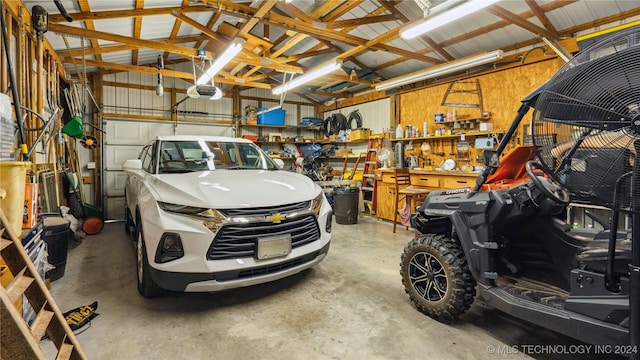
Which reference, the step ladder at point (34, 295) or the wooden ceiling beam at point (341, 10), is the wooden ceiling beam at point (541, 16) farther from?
the step ladder at point (34, 295)

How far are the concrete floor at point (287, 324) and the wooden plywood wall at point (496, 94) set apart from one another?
385cm

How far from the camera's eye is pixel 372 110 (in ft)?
26.8

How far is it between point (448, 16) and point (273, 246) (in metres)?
2.94

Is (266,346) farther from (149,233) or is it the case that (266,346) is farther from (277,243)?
(149,233)

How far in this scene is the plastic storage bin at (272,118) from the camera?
883 cm

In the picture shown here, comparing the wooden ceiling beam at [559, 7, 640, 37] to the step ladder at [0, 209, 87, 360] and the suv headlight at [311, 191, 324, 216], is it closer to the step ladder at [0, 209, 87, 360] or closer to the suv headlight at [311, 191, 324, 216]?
the suv headlight at [311, 191, 324, 216]

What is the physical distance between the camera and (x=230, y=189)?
246cm

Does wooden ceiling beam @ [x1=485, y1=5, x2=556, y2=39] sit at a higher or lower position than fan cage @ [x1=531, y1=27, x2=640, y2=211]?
higher

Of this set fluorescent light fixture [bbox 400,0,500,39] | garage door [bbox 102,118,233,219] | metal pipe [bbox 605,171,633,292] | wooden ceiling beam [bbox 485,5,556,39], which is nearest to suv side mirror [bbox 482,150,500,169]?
metal pipe [bbox 605,171,633,292]

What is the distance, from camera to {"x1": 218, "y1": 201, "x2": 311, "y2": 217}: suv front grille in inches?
88.8

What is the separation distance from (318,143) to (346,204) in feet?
13.7

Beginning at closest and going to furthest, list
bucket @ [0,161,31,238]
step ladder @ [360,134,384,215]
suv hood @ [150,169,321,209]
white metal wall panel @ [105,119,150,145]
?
bucket @ [0,161,31,238], suv hood @ [150,169,321,209], white metal wall panel @ [105,119,150,145], step ladder @ [360,134,384,215]

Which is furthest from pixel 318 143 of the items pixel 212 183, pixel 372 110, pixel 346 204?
pixel 212 183

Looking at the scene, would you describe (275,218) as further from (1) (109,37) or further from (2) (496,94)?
(2) (496,94)
